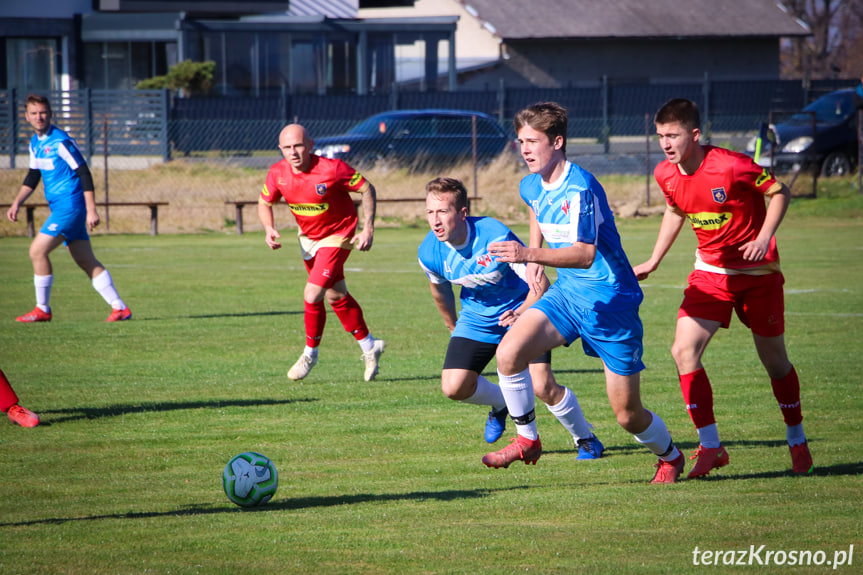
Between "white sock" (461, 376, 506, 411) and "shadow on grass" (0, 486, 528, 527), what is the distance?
3.06 ft

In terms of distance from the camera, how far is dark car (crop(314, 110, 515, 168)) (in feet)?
82.2

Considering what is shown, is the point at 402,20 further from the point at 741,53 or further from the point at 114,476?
the point at 114,476

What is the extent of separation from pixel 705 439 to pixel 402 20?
125 ft

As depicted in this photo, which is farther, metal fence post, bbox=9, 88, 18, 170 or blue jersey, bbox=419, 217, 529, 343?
metal fence post, bbox=9, 88, 18, 170

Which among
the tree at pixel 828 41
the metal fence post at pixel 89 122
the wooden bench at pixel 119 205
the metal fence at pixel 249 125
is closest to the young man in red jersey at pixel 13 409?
the wooden bench at pixel 119 205

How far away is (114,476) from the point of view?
5.93m

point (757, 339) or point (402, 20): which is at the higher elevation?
point (402, 20)

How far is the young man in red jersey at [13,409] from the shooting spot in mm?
6863

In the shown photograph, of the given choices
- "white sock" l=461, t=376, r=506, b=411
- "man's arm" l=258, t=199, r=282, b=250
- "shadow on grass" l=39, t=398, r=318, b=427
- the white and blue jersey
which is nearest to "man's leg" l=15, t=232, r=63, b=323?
the white and blue jersey

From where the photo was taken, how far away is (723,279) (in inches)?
233

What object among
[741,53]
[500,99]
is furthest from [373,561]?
[741,53]

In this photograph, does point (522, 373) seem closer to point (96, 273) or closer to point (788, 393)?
point (788, 393)

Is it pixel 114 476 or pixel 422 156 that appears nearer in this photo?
pixel 114 476

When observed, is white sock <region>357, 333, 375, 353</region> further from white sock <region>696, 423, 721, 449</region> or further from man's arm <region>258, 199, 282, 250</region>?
white sock <region>696, 423, 721, 449</region>
